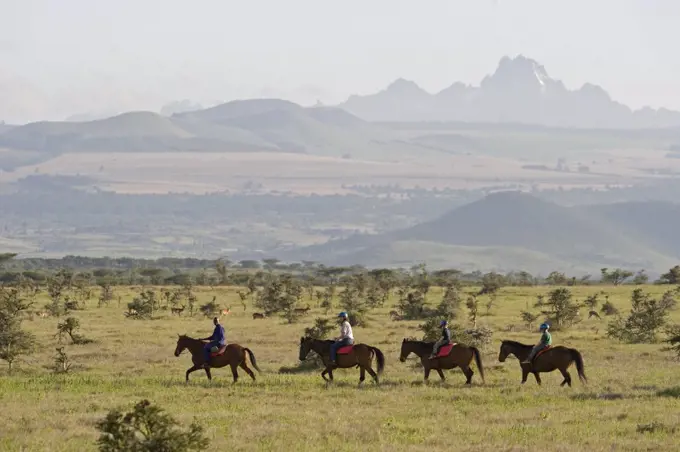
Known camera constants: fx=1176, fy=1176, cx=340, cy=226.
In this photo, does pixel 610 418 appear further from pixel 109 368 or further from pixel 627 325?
pixel 627 325

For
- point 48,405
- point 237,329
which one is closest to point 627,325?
point 237,329

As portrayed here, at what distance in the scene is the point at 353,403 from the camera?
2691 centimetres

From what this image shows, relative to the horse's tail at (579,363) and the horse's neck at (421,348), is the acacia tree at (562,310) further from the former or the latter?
the horse's tail at (579,363)

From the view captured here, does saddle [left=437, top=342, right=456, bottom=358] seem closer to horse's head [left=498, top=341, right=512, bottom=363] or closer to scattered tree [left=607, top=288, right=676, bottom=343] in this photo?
horse's head [left=498, top=341, right=512, bottom=363]

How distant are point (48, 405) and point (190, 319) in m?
35.1

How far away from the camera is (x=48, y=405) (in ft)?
85.4

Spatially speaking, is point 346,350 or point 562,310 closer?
point 346,350

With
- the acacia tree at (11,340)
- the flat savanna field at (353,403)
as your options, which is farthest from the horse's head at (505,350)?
the acacia tree at (11,340)

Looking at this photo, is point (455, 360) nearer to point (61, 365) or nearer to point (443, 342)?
point (443, 342)

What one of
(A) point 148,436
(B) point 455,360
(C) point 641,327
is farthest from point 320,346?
(C) point 641,327

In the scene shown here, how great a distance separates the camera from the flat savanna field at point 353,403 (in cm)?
2192

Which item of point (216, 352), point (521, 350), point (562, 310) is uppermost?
point (521, 350)

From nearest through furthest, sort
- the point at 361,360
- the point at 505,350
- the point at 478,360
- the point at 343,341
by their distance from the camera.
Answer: the point at 478,360, the point at 361,360, the point at 343,341, the point at 505,350

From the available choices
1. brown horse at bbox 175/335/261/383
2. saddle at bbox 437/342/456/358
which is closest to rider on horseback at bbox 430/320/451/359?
saddle at bbox 437/342/456/358
